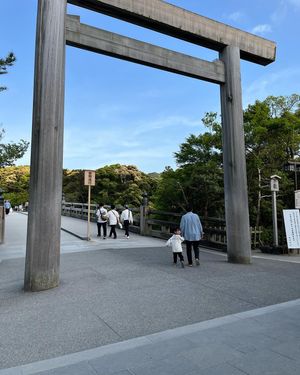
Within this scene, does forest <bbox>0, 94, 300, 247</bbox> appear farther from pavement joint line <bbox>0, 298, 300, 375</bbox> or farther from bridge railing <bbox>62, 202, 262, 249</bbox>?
Result: pavement joint line <bbox>0, 298, 300, 375</bbox>

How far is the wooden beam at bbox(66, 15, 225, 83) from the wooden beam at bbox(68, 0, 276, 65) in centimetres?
54

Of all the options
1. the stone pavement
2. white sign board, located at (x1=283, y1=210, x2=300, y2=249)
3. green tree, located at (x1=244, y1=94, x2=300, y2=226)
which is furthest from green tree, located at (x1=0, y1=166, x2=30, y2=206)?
the stone pavement

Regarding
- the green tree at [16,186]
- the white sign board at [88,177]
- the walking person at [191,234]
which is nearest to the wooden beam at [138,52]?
the walking person at [191,234]

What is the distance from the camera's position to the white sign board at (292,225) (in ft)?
32.9

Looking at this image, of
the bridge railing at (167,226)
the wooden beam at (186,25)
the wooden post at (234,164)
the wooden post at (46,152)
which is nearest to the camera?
the wooden post at (46,152)

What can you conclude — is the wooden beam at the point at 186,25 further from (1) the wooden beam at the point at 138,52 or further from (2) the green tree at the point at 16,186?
(2) the green tree at the point at 16,186

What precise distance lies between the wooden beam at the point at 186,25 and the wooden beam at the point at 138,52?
0.54 m

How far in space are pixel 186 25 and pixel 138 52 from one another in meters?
1.64

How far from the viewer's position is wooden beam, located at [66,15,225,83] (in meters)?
6.12

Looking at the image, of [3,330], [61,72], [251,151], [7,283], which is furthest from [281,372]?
[251,151]

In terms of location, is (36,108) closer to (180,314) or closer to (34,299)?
(34,299)

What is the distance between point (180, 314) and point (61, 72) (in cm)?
472

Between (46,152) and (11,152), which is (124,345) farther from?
(11,152)

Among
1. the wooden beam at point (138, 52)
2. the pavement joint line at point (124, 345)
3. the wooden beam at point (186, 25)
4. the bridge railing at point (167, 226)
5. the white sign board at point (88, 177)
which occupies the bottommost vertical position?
the pavement joint line at point (124, 345)
